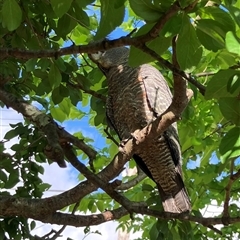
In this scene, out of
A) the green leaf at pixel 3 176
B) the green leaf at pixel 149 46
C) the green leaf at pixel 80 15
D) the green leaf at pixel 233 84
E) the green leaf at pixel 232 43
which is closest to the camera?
the green leaf at pixel 232 43

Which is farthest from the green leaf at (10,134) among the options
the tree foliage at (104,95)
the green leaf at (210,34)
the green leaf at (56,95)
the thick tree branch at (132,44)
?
the green leaf at (210,34)

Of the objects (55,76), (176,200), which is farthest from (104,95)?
(55,76)

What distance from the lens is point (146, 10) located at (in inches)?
31.0

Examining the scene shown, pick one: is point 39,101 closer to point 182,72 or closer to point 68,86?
point 68,86

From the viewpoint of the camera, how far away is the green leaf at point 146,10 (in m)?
0.78

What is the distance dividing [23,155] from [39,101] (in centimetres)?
22

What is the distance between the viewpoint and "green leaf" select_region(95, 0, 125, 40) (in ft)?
2.74

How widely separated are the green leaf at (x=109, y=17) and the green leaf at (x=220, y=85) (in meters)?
0.19

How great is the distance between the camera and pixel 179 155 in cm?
198

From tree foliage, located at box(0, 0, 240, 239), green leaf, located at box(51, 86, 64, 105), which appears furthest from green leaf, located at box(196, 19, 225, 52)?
green leaf, located at box(51, 86, 64, 105)

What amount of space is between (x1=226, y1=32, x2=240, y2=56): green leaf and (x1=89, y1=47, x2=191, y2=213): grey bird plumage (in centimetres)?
129

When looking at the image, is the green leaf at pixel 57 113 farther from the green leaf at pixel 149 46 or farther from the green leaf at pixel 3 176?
the green leaf at pixel 149 46

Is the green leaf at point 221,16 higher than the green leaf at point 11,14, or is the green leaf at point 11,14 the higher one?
the green leaf at point 11,14

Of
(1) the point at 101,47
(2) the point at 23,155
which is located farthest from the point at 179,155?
(1) the point at 101,47
